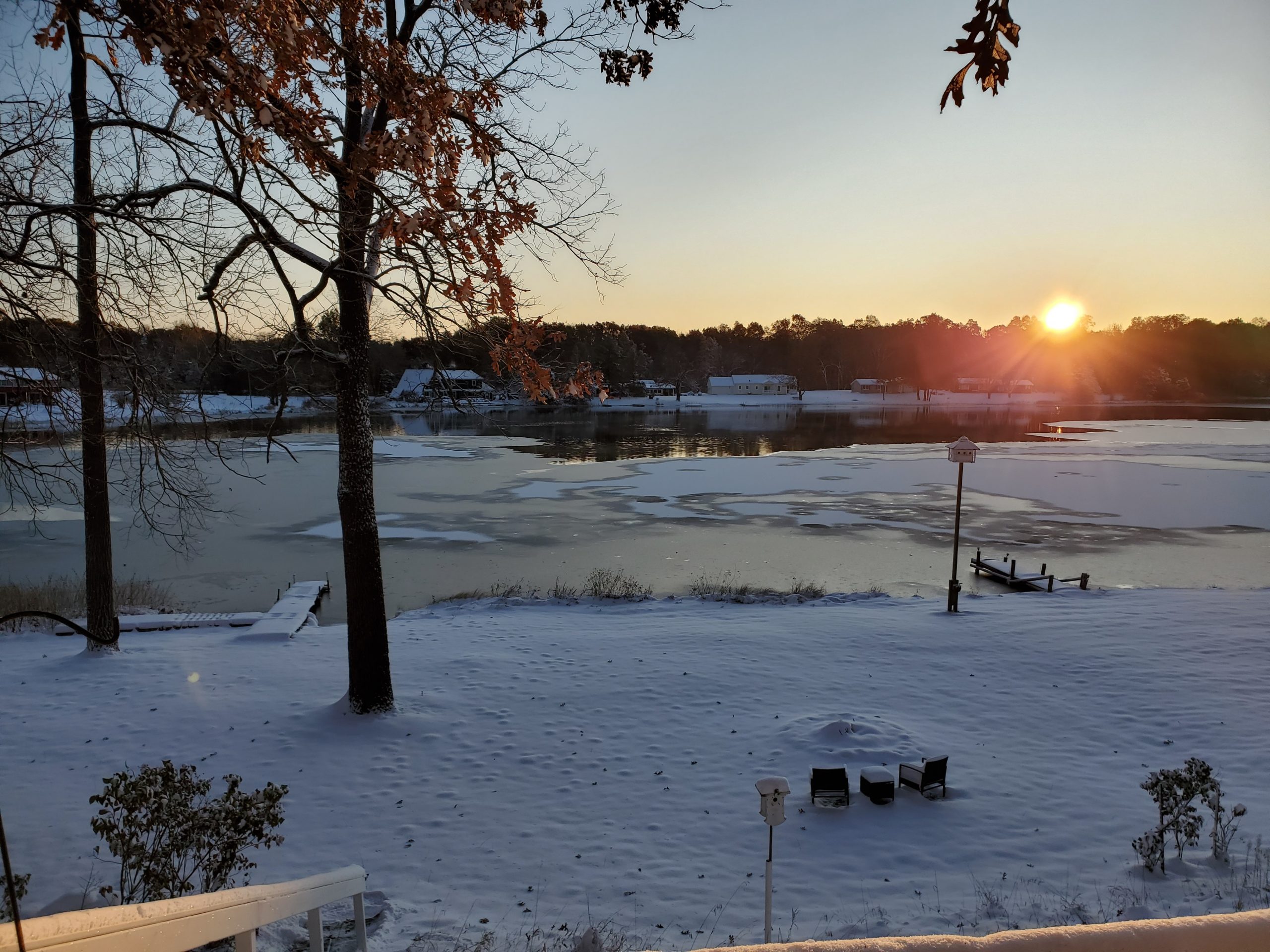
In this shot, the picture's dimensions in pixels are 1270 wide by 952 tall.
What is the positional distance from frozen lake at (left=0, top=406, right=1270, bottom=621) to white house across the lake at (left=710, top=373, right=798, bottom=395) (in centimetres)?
7811

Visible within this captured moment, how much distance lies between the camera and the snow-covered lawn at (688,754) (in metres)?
5.18

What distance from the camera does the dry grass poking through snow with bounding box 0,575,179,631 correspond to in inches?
552

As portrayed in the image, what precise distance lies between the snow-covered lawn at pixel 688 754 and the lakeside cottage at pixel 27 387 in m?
3.33

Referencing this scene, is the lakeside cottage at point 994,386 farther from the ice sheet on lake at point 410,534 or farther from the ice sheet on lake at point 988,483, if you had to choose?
the ice sheet on lake at point 410,534

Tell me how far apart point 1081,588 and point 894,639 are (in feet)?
22.3

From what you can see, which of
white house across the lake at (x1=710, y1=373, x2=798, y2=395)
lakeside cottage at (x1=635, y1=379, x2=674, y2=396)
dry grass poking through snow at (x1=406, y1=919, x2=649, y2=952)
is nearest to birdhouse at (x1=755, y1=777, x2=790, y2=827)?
dry grass poking through snow at (x1=406, y1=919, x2=649, y2=952)

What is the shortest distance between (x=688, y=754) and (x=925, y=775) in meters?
2.23

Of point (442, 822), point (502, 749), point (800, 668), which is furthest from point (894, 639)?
point (442, 822)

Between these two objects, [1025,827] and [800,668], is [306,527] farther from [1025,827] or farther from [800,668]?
[1025,827]

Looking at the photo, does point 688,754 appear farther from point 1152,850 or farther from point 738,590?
point 738,590

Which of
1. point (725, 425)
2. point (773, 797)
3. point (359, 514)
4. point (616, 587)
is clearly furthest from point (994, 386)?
point (773, 797)

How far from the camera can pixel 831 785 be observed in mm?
6383

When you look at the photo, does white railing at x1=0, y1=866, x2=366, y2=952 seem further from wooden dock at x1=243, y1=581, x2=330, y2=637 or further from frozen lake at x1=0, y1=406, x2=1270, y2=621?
wooden dock at x1=243, y1=581, x2=330, y2=637

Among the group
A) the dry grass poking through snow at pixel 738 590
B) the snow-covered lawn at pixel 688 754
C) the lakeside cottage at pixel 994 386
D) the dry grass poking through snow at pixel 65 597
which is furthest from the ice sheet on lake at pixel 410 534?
the lakeside cottage at pixel 994 386
